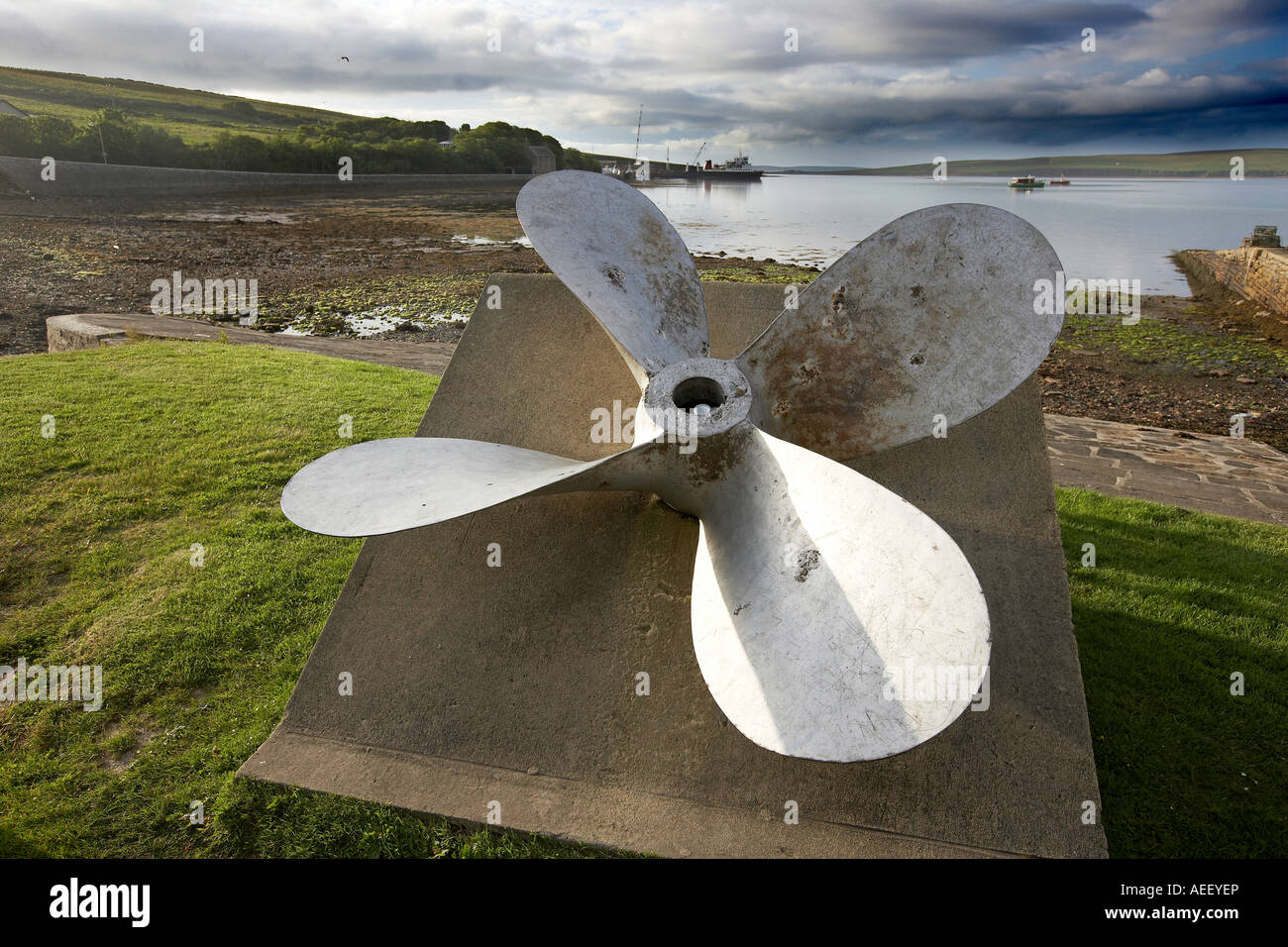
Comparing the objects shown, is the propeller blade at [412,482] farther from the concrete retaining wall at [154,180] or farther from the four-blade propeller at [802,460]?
the concrete retaining wall at [154,180]

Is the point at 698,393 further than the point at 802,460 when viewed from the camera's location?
Yes

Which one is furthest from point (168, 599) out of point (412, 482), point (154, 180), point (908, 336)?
point (154, 180)

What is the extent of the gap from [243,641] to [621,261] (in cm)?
351

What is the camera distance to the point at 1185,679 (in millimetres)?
4699

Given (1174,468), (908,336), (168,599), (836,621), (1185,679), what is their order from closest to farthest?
1. (836,621)
2. (908,336)
3. (1185,679)
4. (168,599)
5. (1174,468)

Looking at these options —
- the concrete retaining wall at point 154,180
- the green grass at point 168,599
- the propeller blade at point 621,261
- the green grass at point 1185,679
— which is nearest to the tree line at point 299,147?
the concrete retaining wall at point 154,180

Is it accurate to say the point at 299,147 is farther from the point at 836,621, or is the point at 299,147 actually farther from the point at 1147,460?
the point at 836,621

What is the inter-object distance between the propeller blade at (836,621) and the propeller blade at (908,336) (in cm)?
88

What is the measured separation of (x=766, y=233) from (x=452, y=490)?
35.1 meters

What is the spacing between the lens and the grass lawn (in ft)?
12.1

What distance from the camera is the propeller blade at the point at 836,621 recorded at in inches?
88.5

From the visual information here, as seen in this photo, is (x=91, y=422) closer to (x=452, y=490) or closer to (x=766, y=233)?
(x=452, y=490)
